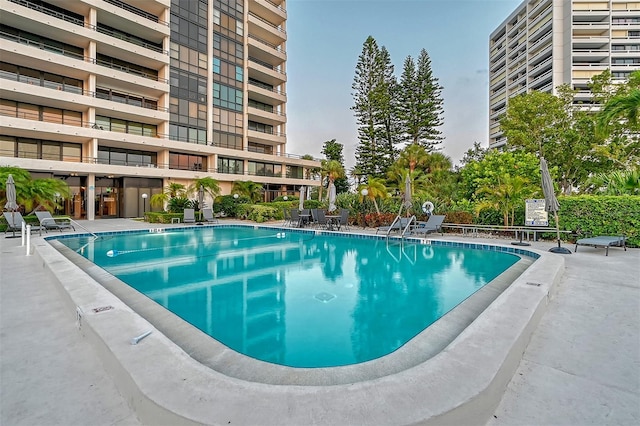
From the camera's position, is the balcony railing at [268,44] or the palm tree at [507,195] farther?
the balcony railing at [268,44]

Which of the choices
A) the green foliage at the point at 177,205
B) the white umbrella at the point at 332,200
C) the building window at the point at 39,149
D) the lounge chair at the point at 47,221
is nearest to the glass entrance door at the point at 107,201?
the building window at the point at 39,149

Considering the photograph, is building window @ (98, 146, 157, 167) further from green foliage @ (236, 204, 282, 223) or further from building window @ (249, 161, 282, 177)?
building window @ (249, 161, 282, 177)

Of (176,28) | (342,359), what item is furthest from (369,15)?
(342,359)

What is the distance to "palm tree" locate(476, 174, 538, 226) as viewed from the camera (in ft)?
36.4

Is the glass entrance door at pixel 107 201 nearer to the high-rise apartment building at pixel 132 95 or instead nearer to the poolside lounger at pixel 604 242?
the high-rise apartment building at pixel 132 95

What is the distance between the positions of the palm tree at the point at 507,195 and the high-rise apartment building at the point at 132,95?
22.1 meters

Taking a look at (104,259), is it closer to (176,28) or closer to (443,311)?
(443,311)

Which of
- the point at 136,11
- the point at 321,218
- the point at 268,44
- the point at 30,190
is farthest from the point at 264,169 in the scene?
the point at 321,218

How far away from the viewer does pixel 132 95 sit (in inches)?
981

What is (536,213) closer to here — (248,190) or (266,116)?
(248,190)

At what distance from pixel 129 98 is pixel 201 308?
26092 millimetres

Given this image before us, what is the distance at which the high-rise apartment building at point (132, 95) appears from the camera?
19984mm

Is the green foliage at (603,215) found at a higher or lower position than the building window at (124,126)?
lower

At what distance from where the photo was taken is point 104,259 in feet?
26.9
